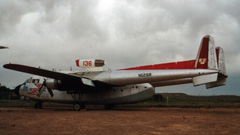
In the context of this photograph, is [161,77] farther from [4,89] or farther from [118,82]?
[4,89]

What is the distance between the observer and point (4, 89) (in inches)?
2247

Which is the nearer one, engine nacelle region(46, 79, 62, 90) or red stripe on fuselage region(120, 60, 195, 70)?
red stripe on fuselage region(120, 60, 195, 70)

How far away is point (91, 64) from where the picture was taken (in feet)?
67.5

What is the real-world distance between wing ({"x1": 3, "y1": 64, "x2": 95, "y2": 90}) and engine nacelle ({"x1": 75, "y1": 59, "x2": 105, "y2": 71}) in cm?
213

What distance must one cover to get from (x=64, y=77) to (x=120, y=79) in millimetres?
4658

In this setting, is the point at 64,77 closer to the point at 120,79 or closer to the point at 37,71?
the point at 37,71

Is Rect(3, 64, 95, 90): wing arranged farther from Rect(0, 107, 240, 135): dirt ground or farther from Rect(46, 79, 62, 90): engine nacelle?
Rect(0, 107, 240, 135): dirt ground

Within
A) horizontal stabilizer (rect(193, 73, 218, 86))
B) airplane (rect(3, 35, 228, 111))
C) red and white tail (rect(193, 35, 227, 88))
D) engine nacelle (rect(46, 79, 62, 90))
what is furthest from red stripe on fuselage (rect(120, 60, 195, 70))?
engine nacelle (rect(46, 79, 62, 90))

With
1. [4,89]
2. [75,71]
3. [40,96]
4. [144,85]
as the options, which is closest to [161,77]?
[144,85]

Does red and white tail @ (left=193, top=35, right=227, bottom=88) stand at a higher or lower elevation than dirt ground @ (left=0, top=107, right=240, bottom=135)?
higher

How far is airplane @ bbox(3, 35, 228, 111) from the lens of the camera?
16.0 metres

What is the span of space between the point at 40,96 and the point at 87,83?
23.5 feet

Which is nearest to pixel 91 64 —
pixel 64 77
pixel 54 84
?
pixel 64 77

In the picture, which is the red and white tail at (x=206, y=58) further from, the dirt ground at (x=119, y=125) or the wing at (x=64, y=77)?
the wing at (x=64, y=77)
